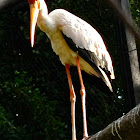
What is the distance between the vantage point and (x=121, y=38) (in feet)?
7.99

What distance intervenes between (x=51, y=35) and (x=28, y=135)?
976mm

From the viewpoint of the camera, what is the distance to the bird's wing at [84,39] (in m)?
2.70

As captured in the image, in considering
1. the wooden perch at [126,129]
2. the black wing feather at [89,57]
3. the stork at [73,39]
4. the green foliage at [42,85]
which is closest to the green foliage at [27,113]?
the green foliage at [42,85]

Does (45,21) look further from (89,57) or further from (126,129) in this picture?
(126,129)

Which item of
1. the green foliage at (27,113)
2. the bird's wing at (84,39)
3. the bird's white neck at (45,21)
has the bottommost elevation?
the green foliage at (27,113)

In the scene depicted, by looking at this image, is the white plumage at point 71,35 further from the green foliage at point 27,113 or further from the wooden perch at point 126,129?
the wooden perch at point 126,129

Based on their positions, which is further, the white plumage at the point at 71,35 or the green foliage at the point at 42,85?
the green foliage at the point at 42,85

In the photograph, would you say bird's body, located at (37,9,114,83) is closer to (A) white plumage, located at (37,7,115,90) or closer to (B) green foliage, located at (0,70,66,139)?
(A) white plumage, located at (37,7,115,90)

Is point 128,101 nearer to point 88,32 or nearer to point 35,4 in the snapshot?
point 88,32

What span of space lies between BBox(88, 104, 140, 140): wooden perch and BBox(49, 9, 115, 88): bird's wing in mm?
951

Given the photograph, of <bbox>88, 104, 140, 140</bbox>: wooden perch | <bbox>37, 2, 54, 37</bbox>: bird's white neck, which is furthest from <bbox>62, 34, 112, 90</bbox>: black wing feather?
<bbox>88, 104, 140, 140</bbox>: wooden perch

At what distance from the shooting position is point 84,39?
272 centimetres

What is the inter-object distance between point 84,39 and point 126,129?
1.21m

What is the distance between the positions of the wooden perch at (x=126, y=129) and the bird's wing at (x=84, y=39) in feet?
3.12
